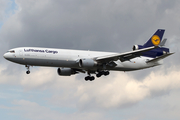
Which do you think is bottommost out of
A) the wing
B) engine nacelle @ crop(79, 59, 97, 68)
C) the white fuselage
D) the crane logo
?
engine nacelle @ crop(79, 59, 97, 68)

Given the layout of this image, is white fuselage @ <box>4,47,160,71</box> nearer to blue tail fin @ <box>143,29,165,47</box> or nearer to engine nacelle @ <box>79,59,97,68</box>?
engine nacelle @ <box>79,59,97,68</box>

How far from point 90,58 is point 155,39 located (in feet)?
50.7

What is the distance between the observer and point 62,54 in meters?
59.0

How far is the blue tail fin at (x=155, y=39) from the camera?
6712 centimetres

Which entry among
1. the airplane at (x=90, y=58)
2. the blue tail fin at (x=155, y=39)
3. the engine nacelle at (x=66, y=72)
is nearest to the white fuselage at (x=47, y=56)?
the airplane at (x=90, y=58)

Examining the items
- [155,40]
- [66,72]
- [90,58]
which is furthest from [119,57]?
[66,72]

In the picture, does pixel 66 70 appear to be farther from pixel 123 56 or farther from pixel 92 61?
pixel 123 56

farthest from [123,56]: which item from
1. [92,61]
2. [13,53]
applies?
[13,53]

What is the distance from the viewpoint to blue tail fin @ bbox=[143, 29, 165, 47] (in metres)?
67.1

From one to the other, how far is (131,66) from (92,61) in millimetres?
9522

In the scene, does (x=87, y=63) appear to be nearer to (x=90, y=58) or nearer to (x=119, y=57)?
(x=90, y=58)

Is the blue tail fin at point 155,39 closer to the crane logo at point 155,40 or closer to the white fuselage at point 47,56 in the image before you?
the crane logo at point 155,40

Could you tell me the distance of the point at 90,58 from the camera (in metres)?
61.4

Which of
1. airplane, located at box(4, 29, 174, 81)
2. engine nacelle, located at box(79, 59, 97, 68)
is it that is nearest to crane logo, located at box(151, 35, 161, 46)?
airplane, located at box(4, 29, 174, 81)
